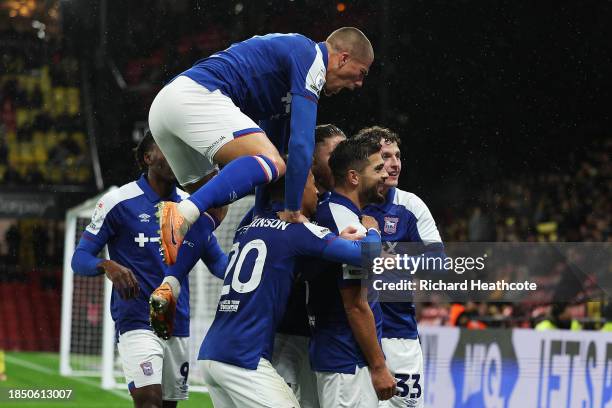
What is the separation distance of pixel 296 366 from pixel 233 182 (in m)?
0.83

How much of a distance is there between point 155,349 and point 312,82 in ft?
5.72

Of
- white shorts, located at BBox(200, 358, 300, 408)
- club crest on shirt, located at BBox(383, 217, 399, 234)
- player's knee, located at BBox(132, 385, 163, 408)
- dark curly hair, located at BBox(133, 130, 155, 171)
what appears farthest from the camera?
dark curly hair, located at BBox(133, 130, 155, 171)

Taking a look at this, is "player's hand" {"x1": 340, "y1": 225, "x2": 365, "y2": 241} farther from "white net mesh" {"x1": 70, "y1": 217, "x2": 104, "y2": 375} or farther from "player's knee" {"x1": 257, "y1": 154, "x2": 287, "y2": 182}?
"white net mesh" {"x1": 70, "y1": 217, "x2": 104, "y2": 375}

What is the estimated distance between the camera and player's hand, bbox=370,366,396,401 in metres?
3.67

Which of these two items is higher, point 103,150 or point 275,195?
point 103,150

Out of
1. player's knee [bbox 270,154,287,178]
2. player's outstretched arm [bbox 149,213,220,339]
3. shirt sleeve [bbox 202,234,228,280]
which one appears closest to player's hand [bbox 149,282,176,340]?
player's outstretched arm [bbox 149,213,220,339]

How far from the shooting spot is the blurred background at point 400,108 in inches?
539

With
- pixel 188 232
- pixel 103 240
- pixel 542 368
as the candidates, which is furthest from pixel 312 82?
pixel 542 368

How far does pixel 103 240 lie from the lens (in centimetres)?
534

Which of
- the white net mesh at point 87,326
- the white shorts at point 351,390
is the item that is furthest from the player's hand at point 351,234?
the white net mesh at point 87,326

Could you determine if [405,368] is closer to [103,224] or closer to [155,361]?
[155,361]

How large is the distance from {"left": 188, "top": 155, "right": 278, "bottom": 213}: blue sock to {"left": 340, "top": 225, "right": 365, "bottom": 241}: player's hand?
40 centimetres

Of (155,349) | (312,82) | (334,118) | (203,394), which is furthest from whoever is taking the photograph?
(334,118)

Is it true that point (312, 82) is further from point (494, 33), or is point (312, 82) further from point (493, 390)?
point (494, 33)
